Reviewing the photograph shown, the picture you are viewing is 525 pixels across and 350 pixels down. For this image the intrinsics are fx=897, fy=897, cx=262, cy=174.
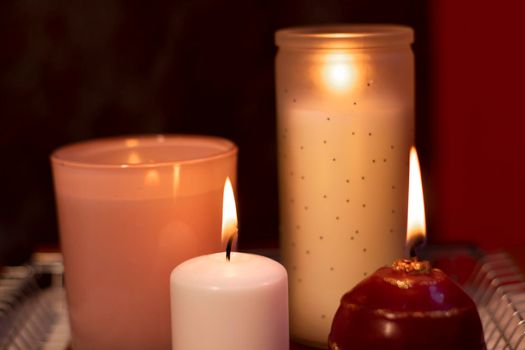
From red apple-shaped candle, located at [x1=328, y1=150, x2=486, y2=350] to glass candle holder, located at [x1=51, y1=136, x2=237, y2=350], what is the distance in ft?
0.50

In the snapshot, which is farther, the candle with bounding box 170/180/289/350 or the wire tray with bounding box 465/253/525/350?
the wire tray with bounding box 465/253/525/350

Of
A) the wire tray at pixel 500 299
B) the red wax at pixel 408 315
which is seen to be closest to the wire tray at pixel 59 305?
the wire tray at pixel 500 299

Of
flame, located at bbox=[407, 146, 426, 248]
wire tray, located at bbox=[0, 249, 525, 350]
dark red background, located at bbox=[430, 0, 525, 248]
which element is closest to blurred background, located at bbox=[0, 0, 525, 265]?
dark red background, located at bbox=[430, 0, 525, 248]

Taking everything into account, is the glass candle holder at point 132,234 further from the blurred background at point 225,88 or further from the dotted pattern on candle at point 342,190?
the blurred background at point 225,88

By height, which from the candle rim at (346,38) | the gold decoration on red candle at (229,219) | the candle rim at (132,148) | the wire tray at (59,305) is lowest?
the wire tray at (59,305)

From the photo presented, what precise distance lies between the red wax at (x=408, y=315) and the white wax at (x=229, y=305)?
0.15 ft

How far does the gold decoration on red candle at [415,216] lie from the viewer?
0.54 meters

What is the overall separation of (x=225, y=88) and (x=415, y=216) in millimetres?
413

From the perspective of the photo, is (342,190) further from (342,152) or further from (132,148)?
(132,148)

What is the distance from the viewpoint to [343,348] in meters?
0.52

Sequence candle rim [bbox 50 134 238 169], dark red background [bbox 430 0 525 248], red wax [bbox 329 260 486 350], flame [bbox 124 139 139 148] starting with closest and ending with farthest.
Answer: red wax [bbox 329 260 486 350], candle rim [bbox 50 134 238 169], flame [bbox 124 139 139 148], dark red background [bbox 430 0 525 248]

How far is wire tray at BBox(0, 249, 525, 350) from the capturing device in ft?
2.16

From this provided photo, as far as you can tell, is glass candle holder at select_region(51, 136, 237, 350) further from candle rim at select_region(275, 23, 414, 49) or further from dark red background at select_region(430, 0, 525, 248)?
dark red background at select_region(430, 0, 525, 248)

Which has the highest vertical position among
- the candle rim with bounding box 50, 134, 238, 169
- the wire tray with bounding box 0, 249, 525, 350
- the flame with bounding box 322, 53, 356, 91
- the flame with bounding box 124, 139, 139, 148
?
the flame with bounding box 322, 53, 356, 91
